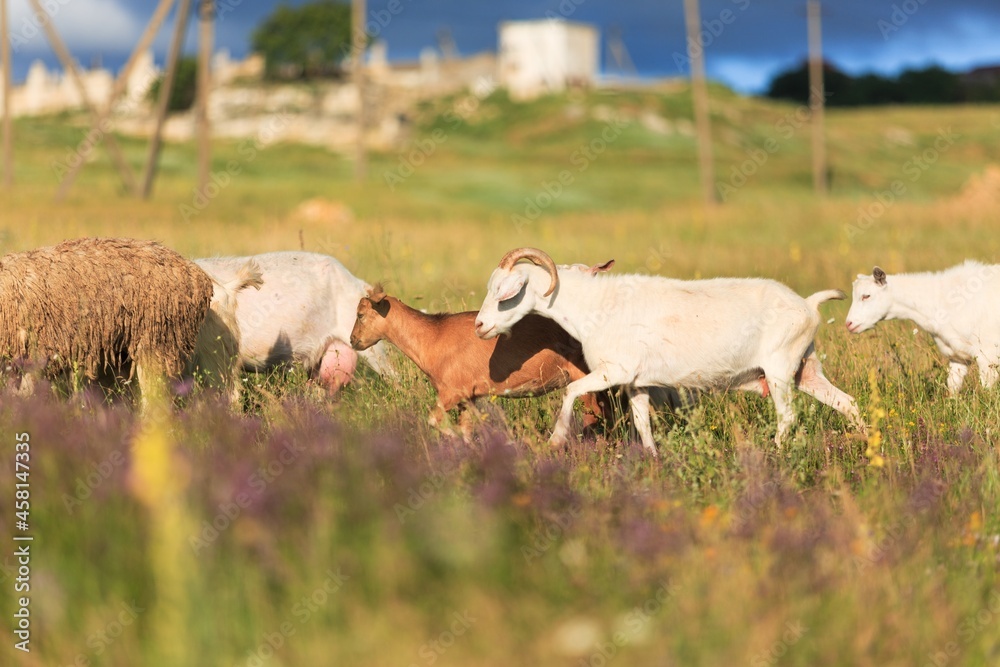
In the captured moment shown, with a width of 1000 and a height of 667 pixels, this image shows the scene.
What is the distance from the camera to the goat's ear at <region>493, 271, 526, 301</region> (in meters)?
6.02

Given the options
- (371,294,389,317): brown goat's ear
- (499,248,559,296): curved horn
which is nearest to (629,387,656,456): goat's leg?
(499,248,559,296): curved horn

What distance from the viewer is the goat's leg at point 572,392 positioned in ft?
19.4

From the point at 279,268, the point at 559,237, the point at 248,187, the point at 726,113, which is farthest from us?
the point at 726,113

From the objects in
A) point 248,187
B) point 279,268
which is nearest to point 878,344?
point 279,268

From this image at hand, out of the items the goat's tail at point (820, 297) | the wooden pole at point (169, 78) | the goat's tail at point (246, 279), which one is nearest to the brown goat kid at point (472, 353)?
the goat's tail at point (246, 279)

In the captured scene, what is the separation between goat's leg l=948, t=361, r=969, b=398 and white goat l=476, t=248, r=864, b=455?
50.6 inches

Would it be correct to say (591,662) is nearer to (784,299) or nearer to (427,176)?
(784,299)

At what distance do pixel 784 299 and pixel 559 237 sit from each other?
13.0 meters

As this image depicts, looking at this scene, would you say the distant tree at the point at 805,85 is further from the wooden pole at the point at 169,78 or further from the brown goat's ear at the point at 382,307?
the brown goat's ear at the point at 382,307

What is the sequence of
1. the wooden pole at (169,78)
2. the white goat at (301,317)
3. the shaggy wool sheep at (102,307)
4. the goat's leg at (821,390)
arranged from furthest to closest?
the wooden pole at (169,78) < the white goat at (301,317) < the goat's leg at (821,390) < the shaggy wool sheep at (102,307)

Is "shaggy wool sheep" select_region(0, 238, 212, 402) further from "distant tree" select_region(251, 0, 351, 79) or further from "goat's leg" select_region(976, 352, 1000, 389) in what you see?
"distant tree" select_region(251, 0, 351, 79)

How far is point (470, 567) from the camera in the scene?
10.5 feet

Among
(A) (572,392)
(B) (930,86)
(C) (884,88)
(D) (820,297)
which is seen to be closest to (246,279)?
(A) (572,392)

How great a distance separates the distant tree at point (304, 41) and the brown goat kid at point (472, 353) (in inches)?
3201
